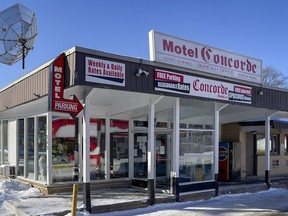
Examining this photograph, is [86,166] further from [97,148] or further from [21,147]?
[21,147]

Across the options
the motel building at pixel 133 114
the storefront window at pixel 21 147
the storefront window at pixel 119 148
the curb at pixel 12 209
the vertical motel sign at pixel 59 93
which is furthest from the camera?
the storefront window at pixel 21 147

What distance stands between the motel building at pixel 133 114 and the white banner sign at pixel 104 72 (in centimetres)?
2

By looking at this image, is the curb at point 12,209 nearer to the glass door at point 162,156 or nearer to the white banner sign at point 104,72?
the white banner sign at point 104,72

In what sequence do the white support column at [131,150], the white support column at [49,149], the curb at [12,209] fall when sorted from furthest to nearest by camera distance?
the white support column at [131,150], the white support column at [49,149], the curb at [12,209]

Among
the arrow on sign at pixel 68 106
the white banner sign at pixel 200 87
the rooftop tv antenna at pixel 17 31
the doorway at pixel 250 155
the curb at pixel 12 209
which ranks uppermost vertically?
the rooftop tv antenna at pixel 17 31

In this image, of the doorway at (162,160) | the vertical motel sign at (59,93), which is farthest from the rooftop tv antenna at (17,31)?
the vertical motel sign at (59,93)

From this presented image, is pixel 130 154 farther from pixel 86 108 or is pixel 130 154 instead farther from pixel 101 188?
pixel 86 108

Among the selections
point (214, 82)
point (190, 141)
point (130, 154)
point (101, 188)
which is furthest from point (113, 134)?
point (214, 82)

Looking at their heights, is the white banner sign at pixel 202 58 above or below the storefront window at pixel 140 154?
above

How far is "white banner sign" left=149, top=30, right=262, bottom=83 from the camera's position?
1020 centimetres

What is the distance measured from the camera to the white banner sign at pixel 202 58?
10.2 metres

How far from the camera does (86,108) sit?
8930mm

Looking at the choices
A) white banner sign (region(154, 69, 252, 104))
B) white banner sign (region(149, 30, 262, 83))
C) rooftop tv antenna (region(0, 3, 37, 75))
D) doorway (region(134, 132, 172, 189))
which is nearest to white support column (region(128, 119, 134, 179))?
doorway (region(134, 132, 172, 189))

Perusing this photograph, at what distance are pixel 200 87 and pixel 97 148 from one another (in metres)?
4.00
